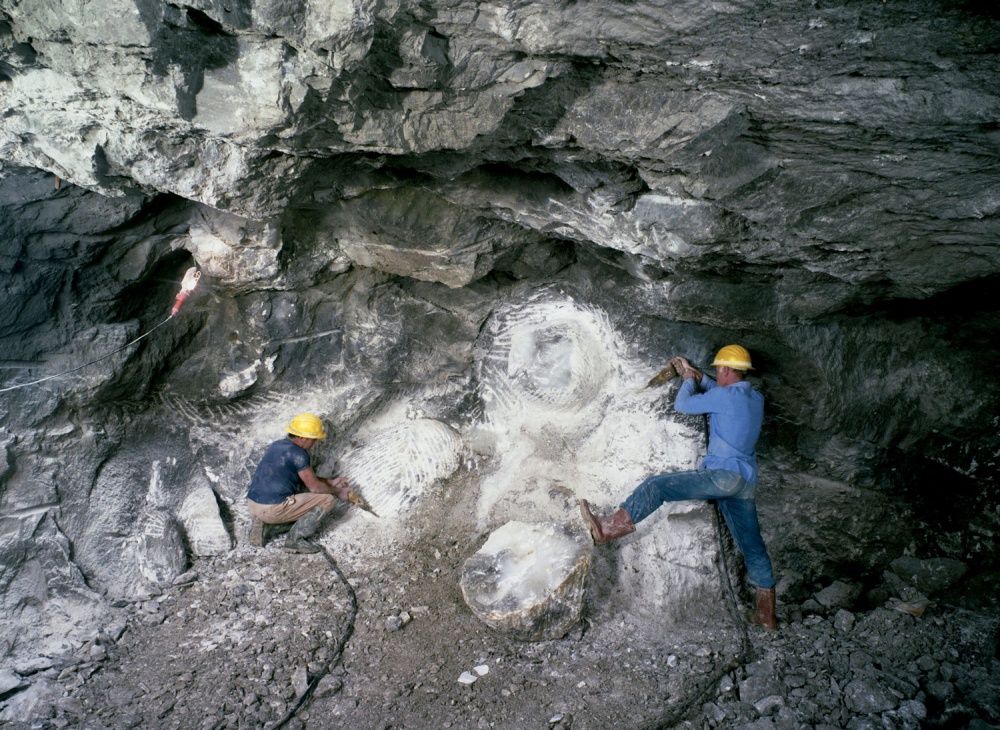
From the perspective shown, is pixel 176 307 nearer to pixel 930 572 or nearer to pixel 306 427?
pixel 306 427

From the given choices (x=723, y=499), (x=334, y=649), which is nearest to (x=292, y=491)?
(x=334, y=649)

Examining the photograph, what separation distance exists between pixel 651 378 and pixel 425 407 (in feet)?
5.06

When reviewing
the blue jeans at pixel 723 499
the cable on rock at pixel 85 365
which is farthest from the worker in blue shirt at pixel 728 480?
the cable on rock at pixel 85 365

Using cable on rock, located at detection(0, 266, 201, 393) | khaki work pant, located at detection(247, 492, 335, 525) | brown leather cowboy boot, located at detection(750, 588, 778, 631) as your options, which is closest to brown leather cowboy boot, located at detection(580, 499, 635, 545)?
brown leather cowboy boot, located at detection(750, 588, 778, 631)

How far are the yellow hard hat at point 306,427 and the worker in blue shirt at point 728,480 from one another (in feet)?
5.75

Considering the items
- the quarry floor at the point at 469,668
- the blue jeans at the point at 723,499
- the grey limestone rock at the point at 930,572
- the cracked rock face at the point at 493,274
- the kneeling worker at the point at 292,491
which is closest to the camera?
the cracked rock face at the point at 493,274

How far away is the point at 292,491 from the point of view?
4.60 meters

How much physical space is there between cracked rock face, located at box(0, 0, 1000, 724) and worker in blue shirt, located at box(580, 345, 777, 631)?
9.8 inches

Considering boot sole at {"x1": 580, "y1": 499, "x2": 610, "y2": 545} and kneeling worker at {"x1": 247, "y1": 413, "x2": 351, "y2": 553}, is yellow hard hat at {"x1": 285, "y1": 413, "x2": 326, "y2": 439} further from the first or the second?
boot sole at {"x1": 580, "y1": 499, "x2": 610, "y2": 545}

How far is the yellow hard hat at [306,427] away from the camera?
4.58 m

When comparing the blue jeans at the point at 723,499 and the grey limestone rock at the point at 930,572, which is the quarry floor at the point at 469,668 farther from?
the blue jeans at the point at 723,499

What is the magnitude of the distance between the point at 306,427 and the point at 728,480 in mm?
2522

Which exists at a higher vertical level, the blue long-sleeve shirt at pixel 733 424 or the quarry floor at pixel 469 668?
the blue long-sleeve shirt at pixel 733 424

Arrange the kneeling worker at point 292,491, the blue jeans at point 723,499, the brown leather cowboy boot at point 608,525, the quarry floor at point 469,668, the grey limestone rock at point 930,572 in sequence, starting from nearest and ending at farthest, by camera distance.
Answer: the quarry floor at point 469,668
the blue jeans at point 723,499
the brown leather cowboy boot at point 608,525
the grey limestone rock at point 930,572
the kneeling worker at point 292,491
